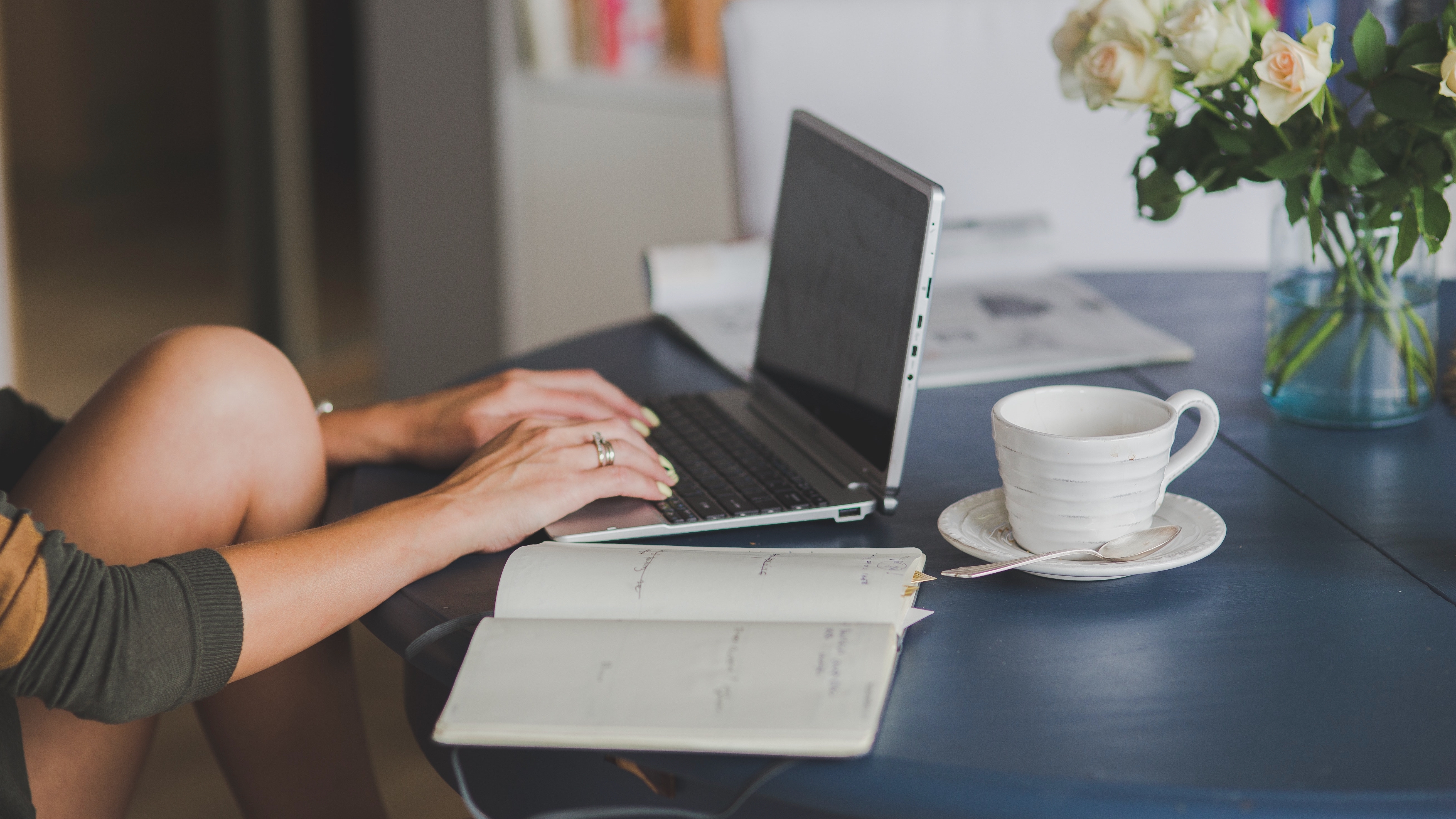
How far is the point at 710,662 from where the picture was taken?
0.63 meters

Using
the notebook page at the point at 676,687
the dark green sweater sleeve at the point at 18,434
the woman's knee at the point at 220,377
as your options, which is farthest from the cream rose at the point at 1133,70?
the dark green sweater sleeve at the point at 18,434

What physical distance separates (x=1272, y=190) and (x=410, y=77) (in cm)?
175

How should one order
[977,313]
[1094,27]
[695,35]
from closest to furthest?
1. [1094,27]
2. [977,313]
3. [695,35]

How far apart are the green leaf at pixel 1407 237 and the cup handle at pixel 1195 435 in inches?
8.8

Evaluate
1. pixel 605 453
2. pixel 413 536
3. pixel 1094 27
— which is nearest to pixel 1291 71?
pixel 1094 27

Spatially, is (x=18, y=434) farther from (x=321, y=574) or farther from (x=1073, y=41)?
(x=1073, y=41)

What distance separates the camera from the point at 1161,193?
0.97m

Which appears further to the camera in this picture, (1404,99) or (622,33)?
(622,33)

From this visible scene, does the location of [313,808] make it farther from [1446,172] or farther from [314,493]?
[1446,172]

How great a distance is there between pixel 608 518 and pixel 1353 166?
1.84ft

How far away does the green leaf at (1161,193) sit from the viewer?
0.97 metres

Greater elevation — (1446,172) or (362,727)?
(1446,172)

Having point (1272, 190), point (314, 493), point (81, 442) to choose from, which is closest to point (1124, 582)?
point (314, 493)

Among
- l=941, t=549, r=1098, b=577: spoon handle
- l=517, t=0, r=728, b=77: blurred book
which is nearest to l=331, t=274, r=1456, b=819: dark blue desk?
l=941, t=549, r=1098, b=577: spoon handle
